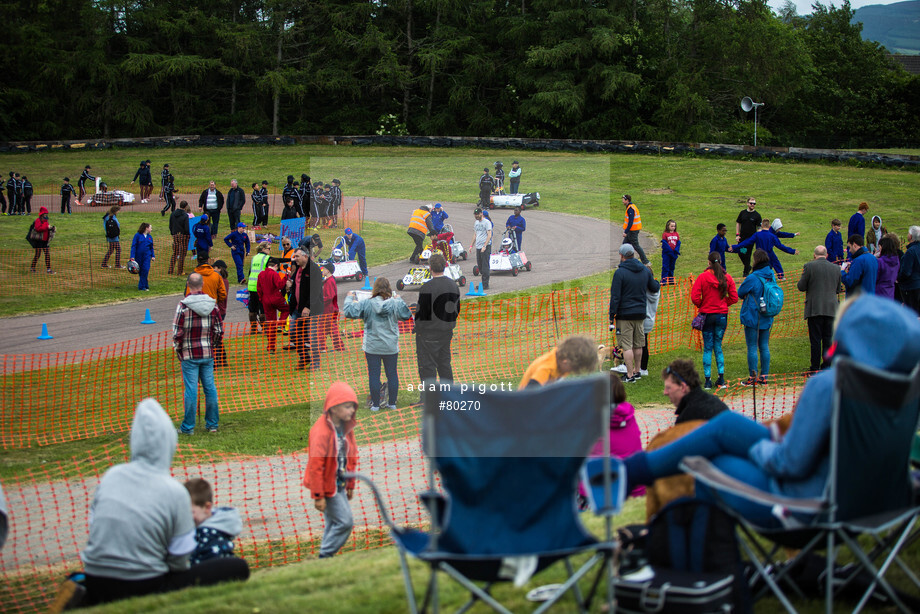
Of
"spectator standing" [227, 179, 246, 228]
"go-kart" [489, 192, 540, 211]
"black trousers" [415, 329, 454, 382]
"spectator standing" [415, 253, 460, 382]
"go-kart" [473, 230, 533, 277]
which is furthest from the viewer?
"go-kart" [489, 192, 540, 211]

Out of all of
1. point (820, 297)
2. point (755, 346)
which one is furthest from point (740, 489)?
point (820, 297)

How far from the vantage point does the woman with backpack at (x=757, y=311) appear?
35.4 feet

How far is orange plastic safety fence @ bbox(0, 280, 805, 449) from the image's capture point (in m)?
10.8

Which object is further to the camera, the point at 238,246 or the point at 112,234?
the point at 112,234

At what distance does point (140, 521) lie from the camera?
427 centimetres

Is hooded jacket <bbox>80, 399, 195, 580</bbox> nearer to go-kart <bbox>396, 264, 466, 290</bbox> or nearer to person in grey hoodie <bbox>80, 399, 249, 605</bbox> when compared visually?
person in grey hoodie <bbox>80, 399, 249, 605</bbox>

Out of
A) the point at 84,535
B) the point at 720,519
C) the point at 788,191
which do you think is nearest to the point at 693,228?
the point at 788,191

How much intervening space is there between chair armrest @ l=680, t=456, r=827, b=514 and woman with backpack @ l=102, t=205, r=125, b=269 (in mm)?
19164

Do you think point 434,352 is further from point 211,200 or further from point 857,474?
point 211,200

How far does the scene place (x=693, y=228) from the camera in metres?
25.9

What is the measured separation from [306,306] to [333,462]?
6783 mm

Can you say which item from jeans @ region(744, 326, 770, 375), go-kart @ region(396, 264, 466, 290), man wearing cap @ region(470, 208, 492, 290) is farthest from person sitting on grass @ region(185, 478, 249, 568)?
man wearing cap @ region(470, 208, 492, 290)

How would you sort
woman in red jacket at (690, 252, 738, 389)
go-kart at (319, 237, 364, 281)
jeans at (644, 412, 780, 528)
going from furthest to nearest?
1. go-kart at (319, 237, 364, 281)
2. woman in red jacket at (690, 252, 738, 389)
3. jeans at (644, 412, 780, 528)

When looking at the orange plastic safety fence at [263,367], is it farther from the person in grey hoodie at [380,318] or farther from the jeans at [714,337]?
the jeans at [714,337]
